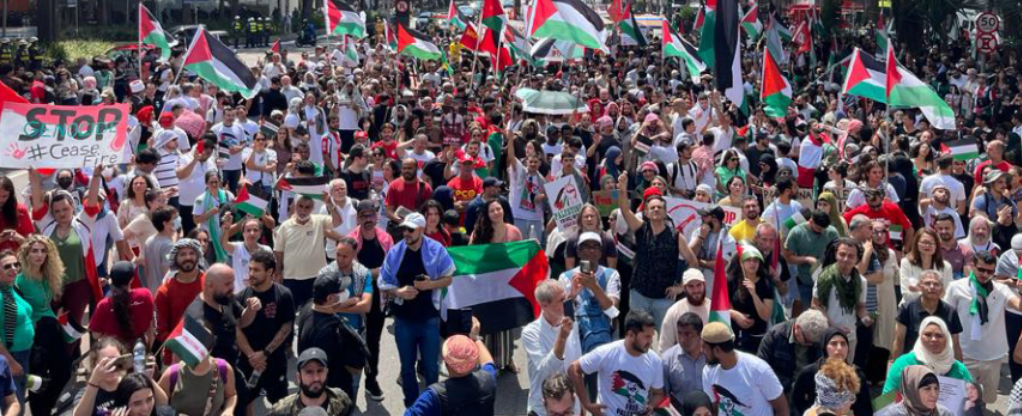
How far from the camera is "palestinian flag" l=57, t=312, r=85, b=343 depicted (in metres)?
9.01

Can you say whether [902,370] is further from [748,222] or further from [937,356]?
[748,222]

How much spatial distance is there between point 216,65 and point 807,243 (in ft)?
28.1

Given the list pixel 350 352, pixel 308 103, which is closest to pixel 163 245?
pixel 350 352

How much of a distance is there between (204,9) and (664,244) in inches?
2309

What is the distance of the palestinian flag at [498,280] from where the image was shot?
32.4ft

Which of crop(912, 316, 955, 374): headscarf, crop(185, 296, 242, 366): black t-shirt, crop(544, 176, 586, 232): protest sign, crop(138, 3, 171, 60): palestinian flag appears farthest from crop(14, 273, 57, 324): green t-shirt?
crop(138, 3, 171, 60): palestinian flag

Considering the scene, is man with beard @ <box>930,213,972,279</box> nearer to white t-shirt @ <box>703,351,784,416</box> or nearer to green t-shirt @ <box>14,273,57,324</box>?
white t-shirt @ <box>703,351,784,416</box>

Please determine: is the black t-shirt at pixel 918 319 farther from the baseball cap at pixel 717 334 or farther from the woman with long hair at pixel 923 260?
the baseball cap at pixel 717 334

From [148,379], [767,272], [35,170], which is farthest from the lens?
[35,170]

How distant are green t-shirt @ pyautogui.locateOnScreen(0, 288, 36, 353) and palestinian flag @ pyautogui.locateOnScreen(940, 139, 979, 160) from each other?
9.58 m

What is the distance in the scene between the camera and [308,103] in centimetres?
1733

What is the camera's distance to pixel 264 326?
8.28 meters

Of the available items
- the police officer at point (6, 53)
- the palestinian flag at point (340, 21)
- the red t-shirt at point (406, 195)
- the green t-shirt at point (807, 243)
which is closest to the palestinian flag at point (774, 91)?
the red t-shirt at point (406, 195)

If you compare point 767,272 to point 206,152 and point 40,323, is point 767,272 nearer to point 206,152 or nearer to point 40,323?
point 40,323
